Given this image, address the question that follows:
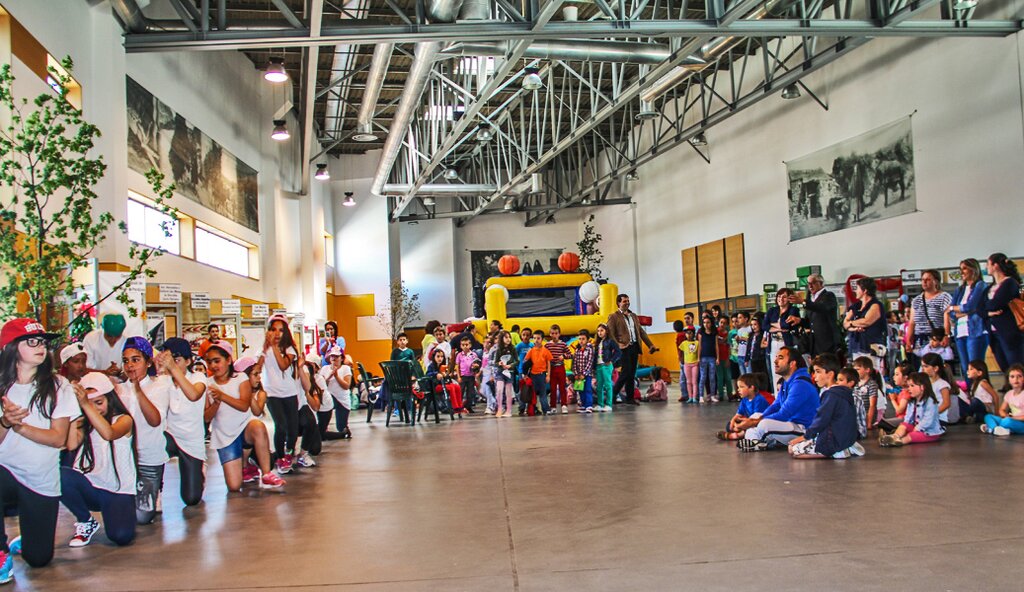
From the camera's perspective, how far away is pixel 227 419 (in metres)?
6.39

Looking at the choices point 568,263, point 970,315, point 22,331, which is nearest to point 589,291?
point 568,263

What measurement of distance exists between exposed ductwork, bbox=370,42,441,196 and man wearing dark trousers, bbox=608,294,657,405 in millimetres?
5013

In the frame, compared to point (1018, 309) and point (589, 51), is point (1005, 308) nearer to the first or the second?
point (1018, 309)

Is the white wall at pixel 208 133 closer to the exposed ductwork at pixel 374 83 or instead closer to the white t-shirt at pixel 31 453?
the exposed ductwork at pixel 374 83

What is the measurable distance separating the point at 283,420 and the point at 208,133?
9.99 metres

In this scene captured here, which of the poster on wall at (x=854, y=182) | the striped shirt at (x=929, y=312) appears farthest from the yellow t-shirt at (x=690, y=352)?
the striped shirt at (x=929, y=312)

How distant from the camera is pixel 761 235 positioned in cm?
2005

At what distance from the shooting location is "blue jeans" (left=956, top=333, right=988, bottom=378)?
880 centimetres

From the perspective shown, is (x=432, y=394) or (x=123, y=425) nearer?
(x=123, y=425)

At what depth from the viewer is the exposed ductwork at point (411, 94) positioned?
1408 centimetres

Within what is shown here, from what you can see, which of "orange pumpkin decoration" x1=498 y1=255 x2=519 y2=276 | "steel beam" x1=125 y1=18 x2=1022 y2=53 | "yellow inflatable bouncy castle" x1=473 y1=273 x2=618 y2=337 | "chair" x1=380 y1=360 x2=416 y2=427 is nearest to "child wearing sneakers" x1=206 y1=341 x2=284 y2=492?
"steel beam" x1=125 y1=18 x2=1022 y2=53

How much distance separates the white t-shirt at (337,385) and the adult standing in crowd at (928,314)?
21.3 ft

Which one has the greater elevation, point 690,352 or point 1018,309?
point 1018,309

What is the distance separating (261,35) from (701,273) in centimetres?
1514
